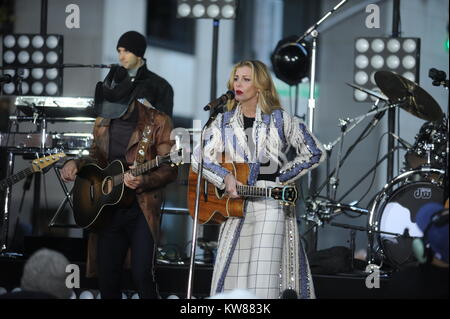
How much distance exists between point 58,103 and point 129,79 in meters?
1.69

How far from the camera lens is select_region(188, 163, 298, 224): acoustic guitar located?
219 inches

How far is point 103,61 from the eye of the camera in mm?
10594

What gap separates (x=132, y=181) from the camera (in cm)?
632

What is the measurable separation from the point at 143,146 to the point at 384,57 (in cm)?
319

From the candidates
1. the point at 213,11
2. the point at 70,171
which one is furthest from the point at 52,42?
the point at 70,171

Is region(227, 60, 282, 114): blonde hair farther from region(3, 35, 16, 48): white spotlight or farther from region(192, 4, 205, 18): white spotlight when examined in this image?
region(3, 35, 16, 48): white spotlight

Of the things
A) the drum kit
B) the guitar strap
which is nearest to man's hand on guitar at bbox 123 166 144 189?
the guitar strap

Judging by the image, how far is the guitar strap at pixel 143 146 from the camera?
255 inches

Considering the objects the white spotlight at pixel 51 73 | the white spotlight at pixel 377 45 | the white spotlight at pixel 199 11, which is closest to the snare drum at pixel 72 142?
the white spotlight at pixel 51 73

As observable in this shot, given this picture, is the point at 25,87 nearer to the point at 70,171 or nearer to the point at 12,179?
the point at 12,179

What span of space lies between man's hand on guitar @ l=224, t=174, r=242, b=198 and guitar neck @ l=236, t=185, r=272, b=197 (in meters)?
0.04

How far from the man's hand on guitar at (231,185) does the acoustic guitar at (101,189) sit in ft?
2.18
